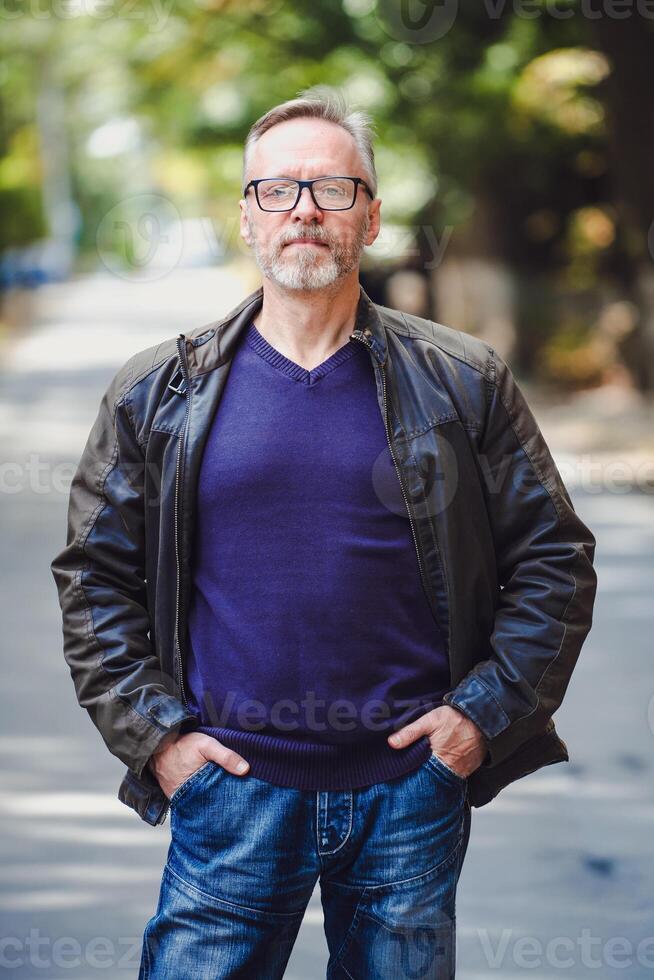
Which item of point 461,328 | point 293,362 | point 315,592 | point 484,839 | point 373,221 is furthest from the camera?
point 461,328

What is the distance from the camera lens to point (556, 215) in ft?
58.2

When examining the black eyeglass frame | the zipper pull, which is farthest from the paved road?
the black eyeglass frame

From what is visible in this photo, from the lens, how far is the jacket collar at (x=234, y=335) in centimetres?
263

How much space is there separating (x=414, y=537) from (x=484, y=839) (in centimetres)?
248

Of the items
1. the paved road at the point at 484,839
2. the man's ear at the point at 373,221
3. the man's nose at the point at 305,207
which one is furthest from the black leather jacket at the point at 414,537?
the paved road at the point at 484,839

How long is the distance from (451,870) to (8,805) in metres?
2.81

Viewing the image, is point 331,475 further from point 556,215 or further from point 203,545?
point 556,215

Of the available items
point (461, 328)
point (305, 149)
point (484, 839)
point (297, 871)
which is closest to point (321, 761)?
point (297, 871)

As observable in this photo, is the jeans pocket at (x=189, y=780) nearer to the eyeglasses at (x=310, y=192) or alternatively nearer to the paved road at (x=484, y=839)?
the eyeglasses at (x=310, y=192)

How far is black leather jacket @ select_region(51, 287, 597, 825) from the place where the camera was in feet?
8.46

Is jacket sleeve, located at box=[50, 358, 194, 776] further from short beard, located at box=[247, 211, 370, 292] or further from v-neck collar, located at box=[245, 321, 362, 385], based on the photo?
short beard, located at box=[247, 211, 370, 292]

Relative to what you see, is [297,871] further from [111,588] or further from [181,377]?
[181,377]

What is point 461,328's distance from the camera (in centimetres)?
1914

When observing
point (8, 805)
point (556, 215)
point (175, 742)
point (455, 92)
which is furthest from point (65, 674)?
point (556, 215)
